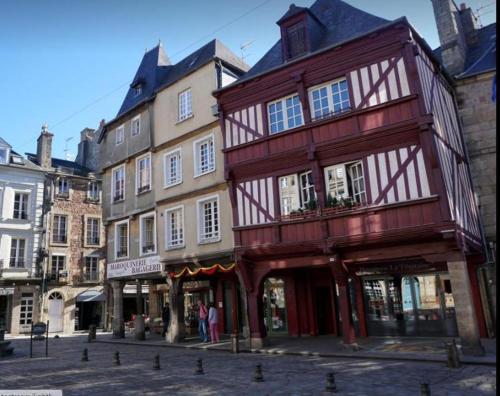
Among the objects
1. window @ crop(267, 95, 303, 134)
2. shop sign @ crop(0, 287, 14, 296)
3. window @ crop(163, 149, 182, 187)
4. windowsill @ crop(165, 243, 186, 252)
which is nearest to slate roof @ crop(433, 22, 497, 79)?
window @ crop(267, 95, 303, 134)

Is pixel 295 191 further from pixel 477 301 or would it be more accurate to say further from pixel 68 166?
pixel 68 166

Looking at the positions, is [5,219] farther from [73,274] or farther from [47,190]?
[73,274]

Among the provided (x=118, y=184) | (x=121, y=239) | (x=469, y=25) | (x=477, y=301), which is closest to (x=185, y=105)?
(x=118, y=184)

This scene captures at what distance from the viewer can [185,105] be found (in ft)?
56.5

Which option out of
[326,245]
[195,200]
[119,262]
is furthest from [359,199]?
[119,262]

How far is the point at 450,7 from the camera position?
15.5m

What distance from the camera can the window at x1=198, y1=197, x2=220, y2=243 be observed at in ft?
50.3

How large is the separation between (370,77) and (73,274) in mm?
24353

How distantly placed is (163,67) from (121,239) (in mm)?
8016

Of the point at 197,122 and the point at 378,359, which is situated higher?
the point at 197,122

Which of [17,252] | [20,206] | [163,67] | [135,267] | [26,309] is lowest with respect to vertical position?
[26,309]

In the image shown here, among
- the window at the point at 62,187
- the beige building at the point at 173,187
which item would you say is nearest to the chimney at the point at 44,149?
the window at the point at 62,187

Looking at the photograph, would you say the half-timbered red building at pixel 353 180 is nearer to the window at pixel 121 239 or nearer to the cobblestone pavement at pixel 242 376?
the cobblestone pavement at pixel 242 376

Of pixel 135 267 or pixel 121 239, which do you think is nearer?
pixel 135 267
